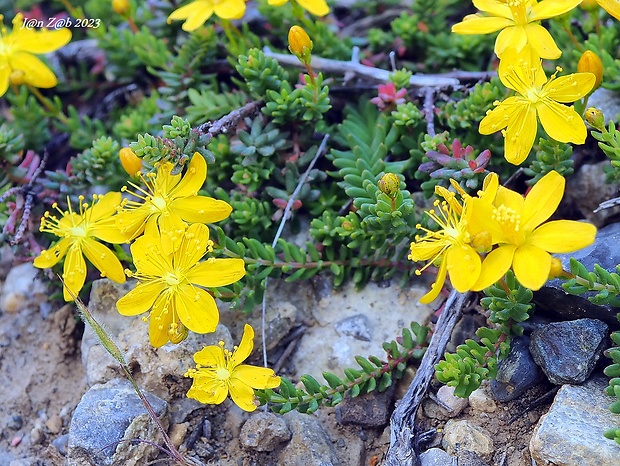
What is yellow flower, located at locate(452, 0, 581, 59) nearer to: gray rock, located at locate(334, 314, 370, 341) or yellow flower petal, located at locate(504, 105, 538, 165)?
yellow flower petal, located at locate(504, 105, 538, 165)

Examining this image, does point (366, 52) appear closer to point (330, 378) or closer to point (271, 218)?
point (271, 218)

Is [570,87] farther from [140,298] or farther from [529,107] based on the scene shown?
[140,298]

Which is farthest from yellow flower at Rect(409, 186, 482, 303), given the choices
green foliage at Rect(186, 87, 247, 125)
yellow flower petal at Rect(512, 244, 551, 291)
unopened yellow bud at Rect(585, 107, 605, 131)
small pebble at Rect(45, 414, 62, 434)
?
small pebble at Rect(45, 414, 62, 434)

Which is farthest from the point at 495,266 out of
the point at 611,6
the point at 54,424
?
the point at 54,424

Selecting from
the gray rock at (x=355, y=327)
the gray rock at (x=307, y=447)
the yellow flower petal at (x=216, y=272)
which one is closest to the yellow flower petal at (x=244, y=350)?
the yellow flower petal at (x=216, y=272)

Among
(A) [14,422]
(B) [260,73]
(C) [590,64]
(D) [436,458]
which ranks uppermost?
(C) [590,64]

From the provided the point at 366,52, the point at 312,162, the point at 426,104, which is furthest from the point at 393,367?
the point at 366,52
